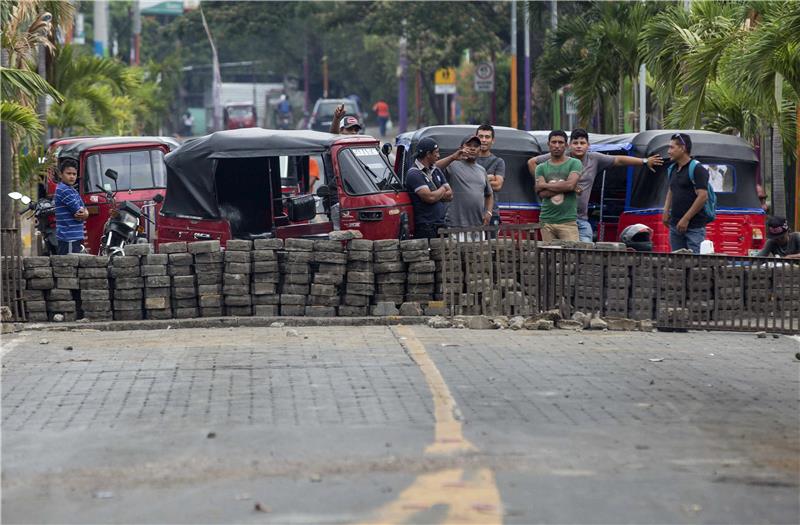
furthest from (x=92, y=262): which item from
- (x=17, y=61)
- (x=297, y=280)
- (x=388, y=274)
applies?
(x=17, y=61)

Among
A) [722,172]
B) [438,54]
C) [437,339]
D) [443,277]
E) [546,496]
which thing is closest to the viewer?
[546,496]

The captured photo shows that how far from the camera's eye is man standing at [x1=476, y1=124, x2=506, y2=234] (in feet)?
55.9

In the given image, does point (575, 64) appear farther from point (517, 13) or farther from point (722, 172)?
point (517, 13)

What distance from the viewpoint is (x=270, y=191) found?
1850 cm

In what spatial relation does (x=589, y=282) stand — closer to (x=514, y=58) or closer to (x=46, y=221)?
(x=46, y=221)

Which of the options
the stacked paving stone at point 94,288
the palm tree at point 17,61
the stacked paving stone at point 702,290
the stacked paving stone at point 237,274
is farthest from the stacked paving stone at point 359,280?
the palm tree at point 17,61

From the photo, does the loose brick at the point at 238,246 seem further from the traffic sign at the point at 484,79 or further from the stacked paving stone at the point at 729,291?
the traffic sign at the point at 484,79

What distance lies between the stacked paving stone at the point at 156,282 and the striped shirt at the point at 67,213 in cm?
245

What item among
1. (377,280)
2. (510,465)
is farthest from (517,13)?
(510,465)

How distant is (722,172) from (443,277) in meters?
5.64

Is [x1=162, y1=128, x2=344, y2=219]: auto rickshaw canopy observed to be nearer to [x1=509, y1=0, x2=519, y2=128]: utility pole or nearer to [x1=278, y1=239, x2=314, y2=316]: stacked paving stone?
[x1=278, y1=239, x2=314, y2=316]: stacked paving stone

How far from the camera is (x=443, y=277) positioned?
49.7ft

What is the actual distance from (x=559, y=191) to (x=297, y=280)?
2963 mm

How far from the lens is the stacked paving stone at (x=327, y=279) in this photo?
Result: 50.6 feet
